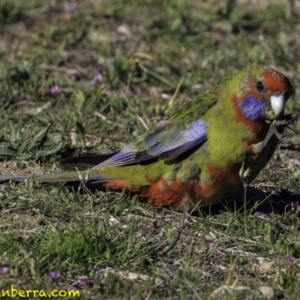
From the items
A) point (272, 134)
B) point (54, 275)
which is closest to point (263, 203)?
point (272, 134)

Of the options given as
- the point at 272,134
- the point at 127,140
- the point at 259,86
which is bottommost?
the point at 127,140

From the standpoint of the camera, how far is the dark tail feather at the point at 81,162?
5.11 meters

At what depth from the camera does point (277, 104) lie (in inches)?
187

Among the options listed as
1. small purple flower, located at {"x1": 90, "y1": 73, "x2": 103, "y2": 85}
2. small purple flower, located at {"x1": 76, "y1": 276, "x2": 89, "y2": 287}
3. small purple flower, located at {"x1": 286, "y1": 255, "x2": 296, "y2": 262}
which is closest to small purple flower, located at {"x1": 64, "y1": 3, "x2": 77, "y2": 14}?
small purple flower, located at {"x1": 90, "y1": 73, "x2": 103, "y2": 85}

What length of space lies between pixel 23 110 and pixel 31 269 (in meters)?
2.68

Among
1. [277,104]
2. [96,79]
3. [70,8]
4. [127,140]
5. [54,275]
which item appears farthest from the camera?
[70,8]

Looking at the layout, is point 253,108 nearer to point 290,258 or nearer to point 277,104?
point 277,104

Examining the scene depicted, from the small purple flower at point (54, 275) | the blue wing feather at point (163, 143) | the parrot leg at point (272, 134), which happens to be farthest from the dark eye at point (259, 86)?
the small purple flower at point (54, 275)

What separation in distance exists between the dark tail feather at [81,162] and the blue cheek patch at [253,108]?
88cm

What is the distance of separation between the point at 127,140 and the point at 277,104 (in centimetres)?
160

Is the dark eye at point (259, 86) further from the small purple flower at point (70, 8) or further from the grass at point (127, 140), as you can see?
the small purple flower at point (70, 8)

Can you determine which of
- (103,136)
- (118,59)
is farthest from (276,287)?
(118,59)

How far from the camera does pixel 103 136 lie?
238 inches

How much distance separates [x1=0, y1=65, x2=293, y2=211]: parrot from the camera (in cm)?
477
